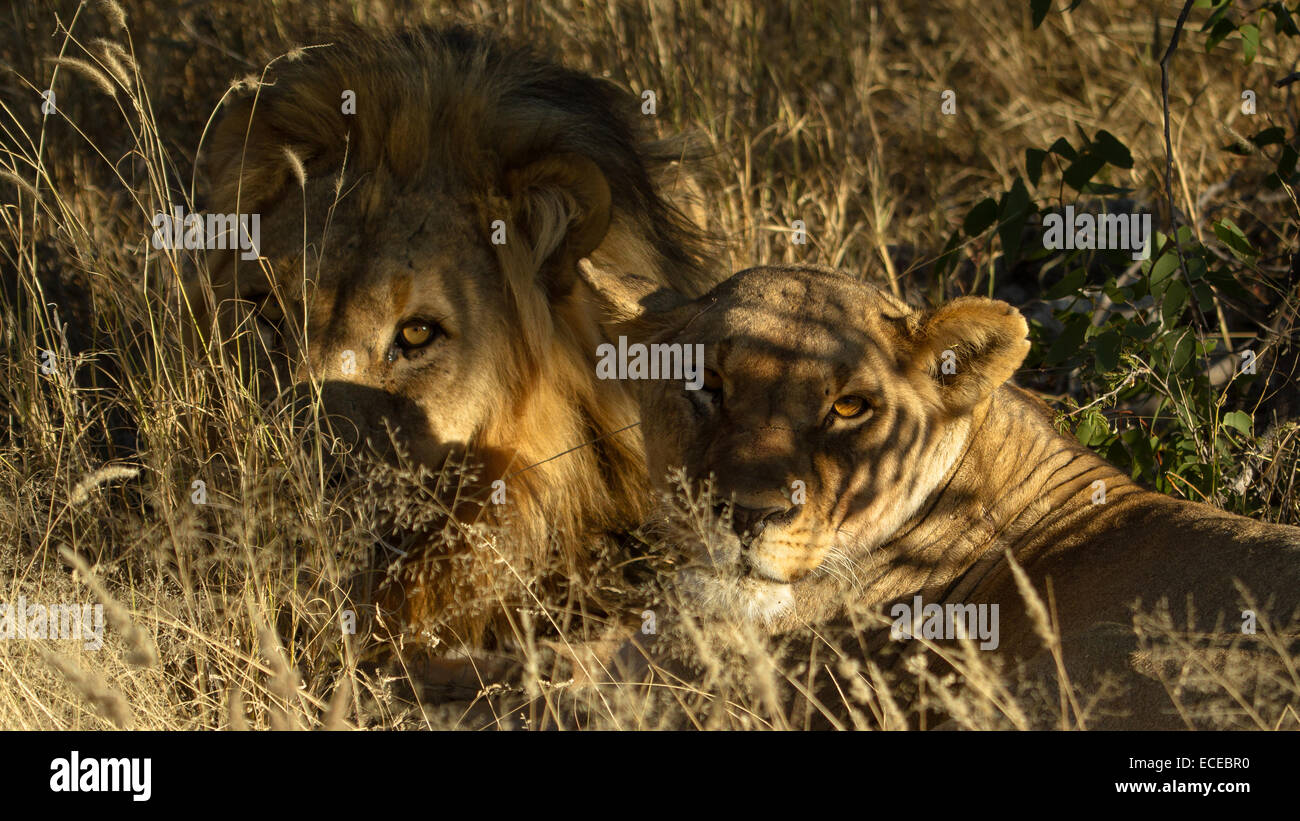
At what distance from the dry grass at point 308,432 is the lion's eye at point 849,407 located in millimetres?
565

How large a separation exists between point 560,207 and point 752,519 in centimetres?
130

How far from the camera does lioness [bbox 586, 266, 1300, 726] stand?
3.48 meters

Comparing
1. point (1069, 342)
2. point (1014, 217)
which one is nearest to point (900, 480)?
point (1069, 342)

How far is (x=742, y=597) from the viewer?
3711mm

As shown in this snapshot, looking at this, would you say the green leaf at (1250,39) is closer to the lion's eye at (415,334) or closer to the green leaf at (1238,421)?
the green leaf at (1238,421)

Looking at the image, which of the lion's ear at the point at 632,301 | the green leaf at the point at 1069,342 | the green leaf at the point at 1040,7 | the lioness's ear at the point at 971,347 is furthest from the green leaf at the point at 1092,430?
the lion's ear at the point at 632,301

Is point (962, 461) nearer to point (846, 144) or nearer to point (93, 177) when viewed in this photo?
point (846, 144)

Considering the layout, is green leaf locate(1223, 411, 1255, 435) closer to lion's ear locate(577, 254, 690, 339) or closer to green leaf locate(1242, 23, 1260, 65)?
green leaf locate(1242, 23, 1260, 65)

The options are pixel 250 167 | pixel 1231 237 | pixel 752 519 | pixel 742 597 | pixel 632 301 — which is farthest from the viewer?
pixel 1231 237

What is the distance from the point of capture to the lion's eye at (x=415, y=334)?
4.27 m

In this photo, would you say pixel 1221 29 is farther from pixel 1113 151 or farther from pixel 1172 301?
pixel 1172 301

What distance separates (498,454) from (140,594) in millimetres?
1073

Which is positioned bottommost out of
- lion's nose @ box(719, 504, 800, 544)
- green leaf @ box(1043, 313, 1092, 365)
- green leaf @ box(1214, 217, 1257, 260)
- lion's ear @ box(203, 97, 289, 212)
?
lion's nose @ box(719, 504, 800, 544)

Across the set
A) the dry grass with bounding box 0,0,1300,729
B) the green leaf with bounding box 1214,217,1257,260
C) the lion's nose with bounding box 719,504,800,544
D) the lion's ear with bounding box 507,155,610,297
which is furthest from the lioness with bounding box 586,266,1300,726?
the green leaf with bounding box 1214,217,1257,260
